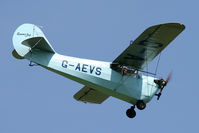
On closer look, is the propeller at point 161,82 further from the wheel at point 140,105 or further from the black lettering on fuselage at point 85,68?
the black lettering on fuselage at point 85,68

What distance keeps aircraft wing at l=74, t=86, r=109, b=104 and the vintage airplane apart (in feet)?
7.63

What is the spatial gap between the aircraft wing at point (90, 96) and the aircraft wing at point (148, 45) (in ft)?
9.30

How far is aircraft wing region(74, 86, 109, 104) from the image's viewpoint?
70.4 feet

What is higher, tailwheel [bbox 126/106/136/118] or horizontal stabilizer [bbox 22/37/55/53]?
horizontal stabilizer [bbox 22/37/55/53]

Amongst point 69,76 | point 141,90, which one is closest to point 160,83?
point 141,90

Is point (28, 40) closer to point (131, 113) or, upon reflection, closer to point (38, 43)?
point (38, 43)

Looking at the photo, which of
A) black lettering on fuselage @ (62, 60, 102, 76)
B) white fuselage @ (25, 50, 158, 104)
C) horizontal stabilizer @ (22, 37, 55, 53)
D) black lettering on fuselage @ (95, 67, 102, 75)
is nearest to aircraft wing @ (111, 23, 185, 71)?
white fuselage @ (25, 50, 158, 104)

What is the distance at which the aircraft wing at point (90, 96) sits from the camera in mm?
21469

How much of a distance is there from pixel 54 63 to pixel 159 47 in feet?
12.8

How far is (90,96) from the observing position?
71.2ft

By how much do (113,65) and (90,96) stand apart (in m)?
3.10

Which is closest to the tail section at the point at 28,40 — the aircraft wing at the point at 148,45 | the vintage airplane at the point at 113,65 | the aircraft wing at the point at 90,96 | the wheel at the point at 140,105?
the vintage airplane at the point at 113,65

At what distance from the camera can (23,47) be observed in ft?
60.6

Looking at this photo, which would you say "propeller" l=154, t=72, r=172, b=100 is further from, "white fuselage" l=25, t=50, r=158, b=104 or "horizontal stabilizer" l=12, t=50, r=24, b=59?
"horizontal stabilizer" l=12, t=50, r=24, b=59
